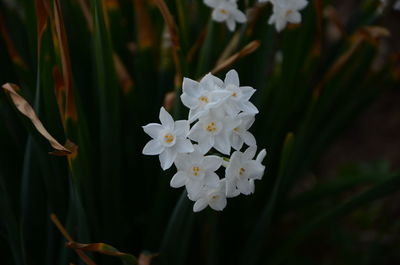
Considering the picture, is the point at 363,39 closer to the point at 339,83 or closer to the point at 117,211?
the point at 339,83

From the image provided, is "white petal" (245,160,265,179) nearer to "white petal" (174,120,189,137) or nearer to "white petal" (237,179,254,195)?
"white petal" (237,179,254,195)

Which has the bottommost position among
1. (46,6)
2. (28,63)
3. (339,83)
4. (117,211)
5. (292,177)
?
(292,177)

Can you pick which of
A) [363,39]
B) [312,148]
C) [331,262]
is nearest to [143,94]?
[312,148]

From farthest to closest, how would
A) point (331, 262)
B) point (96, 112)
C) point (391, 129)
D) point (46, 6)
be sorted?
point (391, 129), point (331, 262), point (96, 112), point (46, 6)

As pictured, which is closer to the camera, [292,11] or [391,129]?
[292,11]

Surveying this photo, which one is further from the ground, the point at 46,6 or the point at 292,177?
the point at 46,6

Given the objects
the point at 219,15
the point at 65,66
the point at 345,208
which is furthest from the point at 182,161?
the point at 345,208
